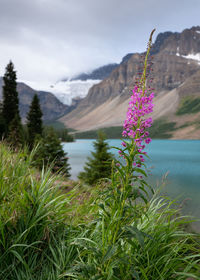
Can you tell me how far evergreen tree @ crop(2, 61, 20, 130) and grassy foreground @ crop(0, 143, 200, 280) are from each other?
41768 millimetres

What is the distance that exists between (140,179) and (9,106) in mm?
45118

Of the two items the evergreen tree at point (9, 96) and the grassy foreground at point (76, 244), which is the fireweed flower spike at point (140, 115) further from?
the evergreen tree at point (9, 96)

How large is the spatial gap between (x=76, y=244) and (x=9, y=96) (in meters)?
45.4

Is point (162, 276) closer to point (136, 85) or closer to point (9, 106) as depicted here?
point (136, 85)

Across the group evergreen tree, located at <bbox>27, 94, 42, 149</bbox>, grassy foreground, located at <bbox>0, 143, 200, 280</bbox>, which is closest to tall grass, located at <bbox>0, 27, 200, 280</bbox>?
grassy foreground, located at <bbox>0, 143, 200, 280</bbox>

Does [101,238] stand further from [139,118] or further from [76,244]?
[139,118]

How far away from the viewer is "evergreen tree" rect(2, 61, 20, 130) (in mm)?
43344

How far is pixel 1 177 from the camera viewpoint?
4578 mm

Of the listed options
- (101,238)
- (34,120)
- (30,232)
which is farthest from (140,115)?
(34,120)

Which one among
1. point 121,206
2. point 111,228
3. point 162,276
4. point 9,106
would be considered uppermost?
point 9,106

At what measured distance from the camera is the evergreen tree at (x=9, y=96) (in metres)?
43.3

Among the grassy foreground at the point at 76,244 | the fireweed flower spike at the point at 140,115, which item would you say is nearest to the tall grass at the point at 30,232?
the grassy foreground at the point at 76,244

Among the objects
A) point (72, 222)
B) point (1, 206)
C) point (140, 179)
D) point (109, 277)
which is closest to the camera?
point (109, 277)

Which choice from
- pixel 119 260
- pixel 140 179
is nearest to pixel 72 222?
pixel 119 260
